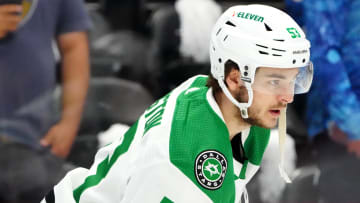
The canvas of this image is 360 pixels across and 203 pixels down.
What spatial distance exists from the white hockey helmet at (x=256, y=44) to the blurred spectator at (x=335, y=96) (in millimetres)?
610

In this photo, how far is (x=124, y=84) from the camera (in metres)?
2.40

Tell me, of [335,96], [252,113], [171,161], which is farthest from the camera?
[335,96]

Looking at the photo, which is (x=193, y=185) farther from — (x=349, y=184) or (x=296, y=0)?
(x=349, y=184)

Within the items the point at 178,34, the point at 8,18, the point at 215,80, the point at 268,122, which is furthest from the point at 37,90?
the point at 268,122

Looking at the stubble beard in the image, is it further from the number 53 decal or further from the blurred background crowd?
the blurred background crowd

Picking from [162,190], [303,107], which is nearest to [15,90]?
[303,107]

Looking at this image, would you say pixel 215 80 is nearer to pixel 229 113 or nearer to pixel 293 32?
pixel 229 113

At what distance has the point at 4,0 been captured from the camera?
218cm

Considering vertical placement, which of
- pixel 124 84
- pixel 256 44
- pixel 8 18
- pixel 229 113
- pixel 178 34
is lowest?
pixel 124 84

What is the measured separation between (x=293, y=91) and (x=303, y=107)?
29.0 inches

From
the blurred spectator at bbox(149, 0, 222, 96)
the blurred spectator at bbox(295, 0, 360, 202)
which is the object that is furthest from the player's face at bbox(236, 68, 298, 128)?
the blurred spectator at bbox(149, 0, 222, 96)

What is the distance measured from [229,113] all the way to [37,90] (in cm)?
98

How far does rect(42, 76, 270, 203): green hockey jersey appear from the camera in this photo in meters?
1.32

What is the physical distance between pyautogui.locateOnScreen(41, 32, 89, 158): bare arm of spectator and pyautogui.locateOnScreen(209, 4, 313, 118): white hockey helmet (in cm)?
89
